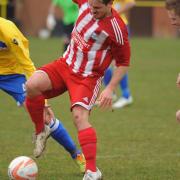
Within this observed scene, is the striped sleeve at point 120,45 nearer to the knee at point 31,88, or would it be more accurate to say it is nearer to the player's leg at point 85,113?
the player's leg at point 85,113

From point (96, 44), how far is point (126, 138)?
97.3 inches

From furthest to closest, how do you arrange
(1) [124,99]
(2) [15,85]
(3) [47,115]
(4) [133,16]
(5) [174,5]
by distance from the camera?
(4) [133,16] → (1) [124,99] → (2) [15,85] → (3) [47,115] → (5) [174,5]

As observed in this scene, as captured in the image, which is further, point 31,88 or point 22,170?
point 31,88

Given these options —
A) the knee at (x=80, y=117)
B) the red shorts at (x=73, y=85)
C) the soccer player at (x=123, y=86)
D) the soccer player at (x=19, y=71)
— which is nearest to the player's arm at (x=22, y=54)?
the soccer player at (x=19, y=71)

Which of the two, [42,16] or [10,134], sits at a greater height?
[10,134]

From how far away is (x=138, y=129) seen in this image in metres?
8.68

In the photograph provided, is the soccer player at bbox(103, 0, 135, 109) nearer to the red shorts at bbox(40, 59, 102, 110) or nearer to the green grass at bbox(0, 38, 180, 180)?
the green grass at bbox(0, 38, 180, 180)

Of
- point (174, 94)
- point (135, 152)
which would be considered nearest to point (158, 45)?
point (174, 94)

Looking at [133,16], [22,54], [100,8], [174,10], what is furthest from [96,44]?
[133,16]

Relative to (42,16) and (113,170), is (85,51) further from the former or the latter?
(42,16)

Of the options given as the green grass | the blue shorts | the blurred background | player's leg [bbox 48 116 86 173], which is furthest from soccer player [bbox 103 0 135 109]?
the blurred background

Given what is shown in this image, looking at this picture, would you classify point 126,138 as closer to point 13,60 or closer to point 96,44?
point 13,60

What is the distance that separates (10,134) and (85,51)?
272 cm

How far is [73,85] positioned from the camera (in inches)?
226
